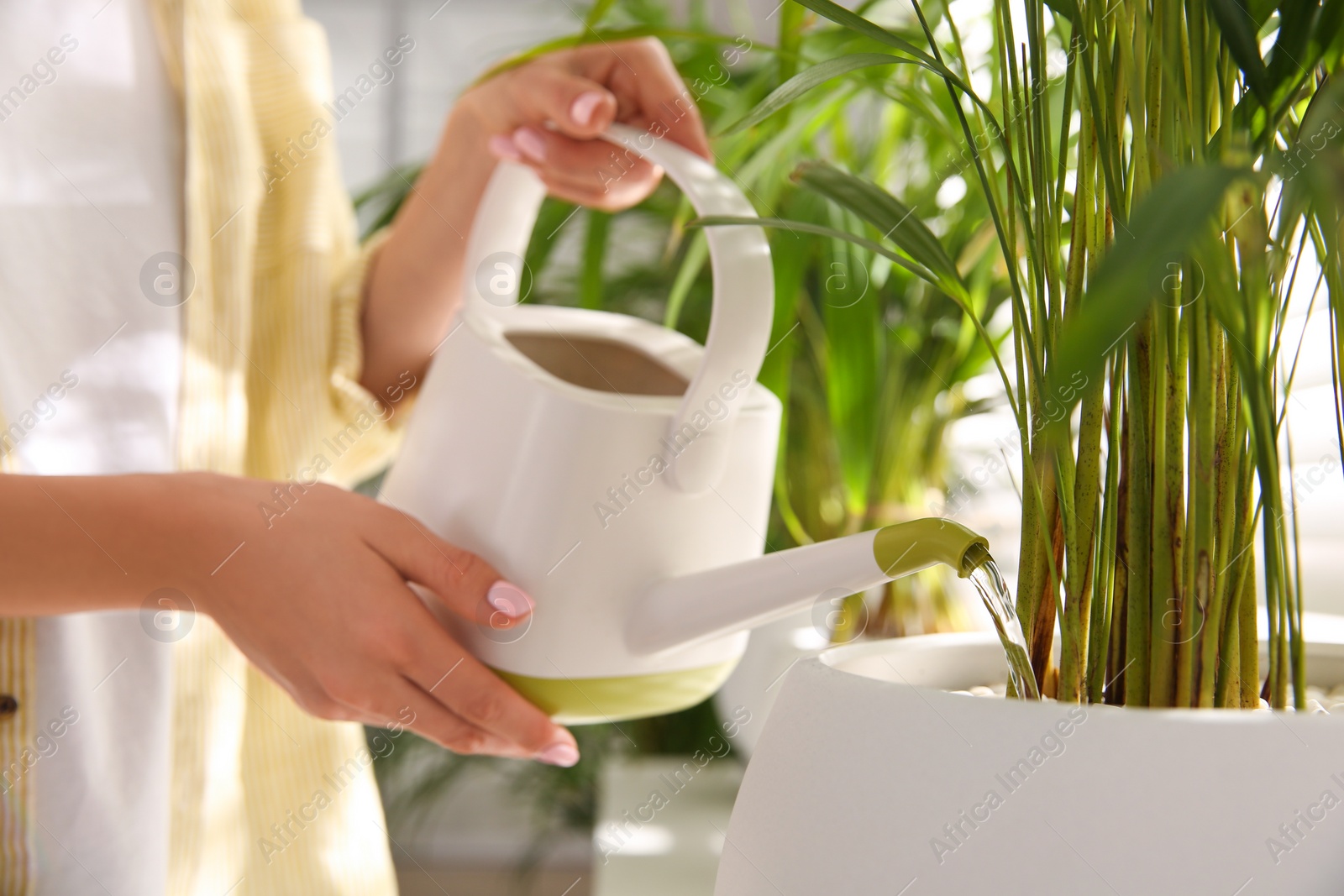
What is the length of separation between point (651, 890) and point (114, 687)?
1.21ft

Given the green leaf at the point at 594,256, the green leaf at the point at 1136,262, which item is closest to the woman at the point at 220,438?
the green leaf at the point at 594,256

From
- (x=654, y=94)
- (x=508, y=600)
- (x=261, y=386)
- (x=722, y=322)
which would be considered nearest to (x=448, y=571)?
(x=508, y=600)

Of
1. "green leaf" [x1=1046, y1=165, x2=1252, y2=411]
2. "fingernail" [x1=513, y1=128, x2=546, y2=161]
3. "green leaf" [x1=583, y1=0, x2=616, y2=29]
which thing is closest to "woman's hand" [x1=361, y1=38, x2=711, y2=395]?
"fingernail" [x1=513, y1=128, x2=546, y2=161]

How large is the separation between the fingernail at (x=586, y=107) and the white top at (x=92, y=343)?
0.29 meters

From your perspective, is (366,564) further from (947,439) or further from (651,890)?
(947,439)

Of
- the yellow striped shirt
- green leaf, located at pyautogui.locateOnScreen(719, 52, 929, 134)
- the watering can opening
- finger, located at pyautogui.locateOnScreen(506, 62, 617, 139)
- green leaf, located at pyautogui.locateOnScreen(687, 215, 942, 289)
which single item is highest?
green leaf, located at pyautogui.locateOnScreen(719, 52, 929, 134)

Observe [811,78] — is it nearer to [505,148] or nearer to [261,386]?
[505,148]

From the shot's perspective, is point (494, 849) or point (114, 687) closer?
point (114, 687)

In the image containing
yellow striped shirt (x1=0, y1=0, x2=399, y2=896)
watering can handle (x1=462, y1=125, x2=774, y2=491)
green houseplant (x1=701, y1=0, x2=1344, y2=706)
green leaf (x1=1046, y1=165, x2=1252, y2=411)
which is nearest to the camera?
green leaf (x1=1046, y1=165, x2=1252, y2=411)

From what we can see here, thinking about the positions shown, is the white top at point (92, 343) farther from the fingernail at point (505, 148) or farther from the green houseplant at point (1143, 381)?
the green houseplant at point (1143, 381)

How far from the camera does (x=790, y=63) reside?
1.30ft

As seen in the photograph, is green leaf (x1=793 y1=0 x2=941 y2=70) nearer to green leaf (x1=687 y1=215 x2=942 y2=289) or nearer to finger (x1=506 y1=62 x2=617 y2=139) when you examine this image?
green leaf (x1=687 y1=215 x2=942 y2=289)

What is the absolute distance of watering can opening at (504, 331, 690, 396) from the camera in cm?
40

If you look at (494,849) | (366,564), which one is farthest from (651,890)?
(494,849)
